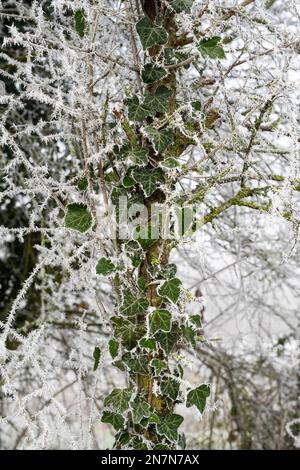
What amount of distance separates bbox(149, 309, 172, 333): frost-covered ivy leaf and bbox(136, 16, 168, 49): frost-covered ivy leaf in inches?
27.6

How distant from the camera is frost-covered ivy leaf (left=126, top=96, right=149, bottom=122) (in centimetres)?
147

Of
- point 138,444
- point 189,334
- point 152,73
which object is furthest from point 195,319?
point 152,73

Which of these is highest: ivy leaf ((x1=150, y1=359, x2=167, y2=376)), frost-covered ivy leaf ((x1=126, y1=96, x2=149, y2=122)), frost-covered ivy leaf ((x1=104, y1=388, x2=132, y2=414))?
frost-covered ivy leaf ((x1=126, y1=96, x2=149, y2=122))

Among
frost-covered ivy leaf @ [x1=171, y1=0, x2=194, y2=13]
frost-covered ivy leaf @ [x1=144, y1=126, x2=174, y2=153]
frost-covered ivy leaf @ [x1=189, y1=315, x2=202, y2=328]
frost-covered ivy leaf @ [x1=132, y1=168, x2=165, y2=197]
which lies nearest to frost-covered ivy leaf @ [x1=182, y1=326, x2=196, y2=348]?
frost-covered ivy leaf @ [x1=189, y1=315, x2=202, y2=328]

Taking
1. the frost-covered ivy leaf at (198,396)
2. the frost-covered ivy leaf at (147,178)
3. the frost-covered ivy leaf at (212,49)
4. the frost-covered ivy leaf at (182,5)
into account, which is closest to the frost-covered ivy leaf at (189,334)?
the frost-covered ivy leaf at (198,396)

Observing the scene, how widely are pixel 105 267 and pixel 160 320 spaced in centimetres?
21

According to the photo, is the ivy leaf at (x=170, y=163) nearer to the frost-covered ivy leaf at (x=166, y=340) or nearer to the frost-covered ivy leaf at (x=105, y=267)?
the frost-covered ivy leaf at (x=105, y=267)

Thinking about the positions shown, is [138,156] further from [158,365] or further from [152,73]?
[158,365]

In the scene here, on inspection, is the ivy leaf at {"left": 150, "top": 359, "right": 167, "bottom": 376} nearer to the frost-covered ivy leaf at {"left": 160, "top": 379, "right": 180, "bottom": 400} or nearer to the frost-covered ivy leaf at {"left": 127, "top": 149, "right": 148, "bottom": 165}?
the frost-covered ivy leaf at {"left": 160, "top": 379, "right": 180, "bottom": 400}

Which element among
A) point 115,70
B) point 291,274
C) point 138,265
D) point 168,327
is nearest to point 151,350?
point 168,327

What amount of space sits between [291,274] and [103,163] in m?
1.83

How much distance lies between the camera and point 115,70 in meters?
1.56

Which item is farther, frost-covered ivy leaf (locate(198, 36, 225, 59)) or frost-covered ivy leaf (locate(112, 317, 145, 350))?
frost-covered ivy leaf (locate(112, 317, 145, 350))

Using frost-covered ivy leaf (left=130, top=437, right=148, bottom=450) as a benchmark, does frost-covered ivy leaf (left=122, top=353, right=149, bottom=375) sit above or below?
above
